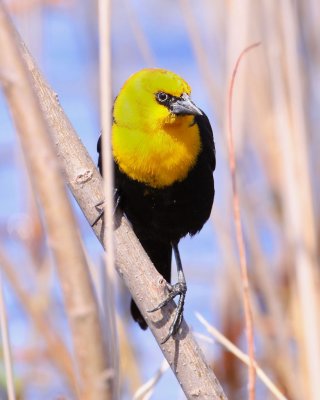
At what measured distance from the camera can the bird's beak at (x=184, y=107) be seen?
4.23ft

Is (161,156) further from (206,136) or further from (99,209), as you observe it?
(99,209)

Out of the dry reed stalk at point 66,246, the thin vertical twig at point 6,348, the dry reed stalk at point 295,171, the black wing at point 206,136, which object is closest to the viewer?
the dry reed stalk at point 66,246

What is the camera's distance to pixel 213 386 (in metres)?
0.98

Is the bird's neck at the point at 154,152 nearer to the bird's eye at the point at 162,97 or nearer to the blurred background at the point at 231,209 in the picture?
the bird's eye at the point at 162,97

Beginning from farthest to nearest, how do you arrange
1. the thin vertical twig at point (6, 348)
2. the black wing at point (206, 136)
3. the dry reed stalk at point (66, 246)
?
the black wing at point (206, 136)
the thin vertical twig at point (6, 348)
the dry reed stalk at point (66, 246)

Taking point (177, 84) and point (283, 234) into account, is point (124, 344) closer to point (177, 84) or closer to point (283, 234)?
point (283, 234)

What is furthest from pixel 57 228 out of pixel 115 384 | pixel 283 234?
pixel 283 234

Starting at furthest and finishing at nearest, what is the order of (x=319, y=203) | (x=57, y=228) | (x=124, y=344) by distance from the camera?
1. (x=319, y=203)
2. (x=124, y=344)
3. (x=57, y=228)

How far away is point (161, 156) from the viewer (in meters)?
1.30

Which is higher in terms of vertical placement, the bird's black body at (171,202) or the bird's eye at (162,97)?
the bird's eye at (162,97)

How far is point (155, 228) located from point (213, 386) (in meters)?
0.46

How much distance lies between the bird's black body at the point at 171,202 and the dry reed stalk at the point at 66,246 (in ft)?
2.17

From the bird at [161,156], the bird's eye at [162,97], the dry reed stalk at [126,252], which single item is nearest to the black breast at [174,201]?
the bird at [161,156]

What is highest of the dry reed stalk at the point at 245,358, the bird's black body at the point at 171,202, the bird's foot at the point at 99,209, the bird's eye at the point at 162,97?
the bird's eye at the point at 162,97
